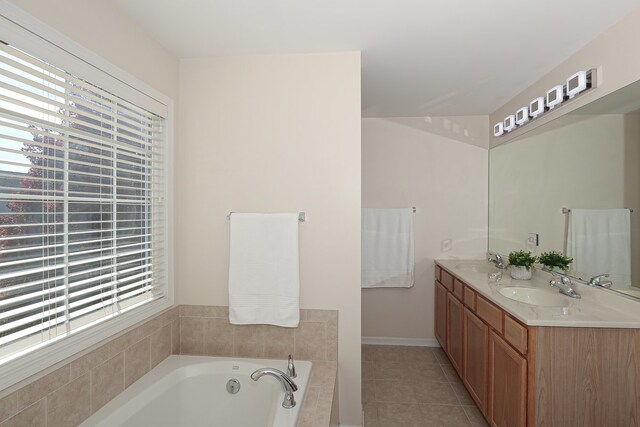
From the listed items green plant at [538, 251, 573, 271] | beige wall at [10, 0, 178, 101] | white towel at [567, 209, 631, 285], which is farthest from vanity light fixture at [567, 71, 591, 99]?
beige wall at [10, 0, 178, 101]

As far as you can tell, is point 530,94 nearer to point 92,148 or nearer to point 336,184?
point 336,184

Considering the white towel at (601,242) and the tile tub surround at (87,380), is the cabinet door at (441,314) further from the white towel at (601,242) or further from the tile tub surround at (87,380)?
the tile tub surround at (87,380)

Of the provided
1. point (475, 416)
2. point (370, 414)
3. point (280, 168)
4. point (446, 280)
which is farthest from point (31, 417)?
point (446, 280)

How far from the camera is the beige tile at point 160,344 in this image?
202cm

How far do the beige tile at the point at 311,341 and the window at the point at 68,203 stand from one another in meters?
0.94

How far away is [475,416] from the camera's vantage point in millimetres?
2461

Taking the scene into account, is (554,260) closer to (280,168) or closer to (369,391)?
(369,391)

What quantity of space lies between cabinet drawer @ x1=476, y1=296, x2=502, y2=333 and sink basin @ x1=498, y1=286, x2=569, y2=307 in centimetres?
21

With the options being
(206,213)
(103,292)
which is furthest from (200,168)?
(103,292)

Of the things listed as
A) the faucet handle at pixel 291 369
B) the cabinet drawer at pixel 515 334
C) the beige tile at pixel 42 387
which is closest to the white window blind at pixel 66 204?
the beige tile at pixel 42 387

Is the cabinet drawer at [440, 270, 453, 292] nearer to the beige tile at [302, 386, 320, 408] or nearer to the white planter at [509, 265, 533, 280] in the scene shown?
the white planter at [509, 265, 533, 280]

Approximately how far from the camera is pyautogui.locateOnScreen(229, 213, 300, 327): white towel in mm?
2156

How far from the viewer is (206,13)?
5.77 ft

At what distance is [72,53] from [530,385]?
2629mm
